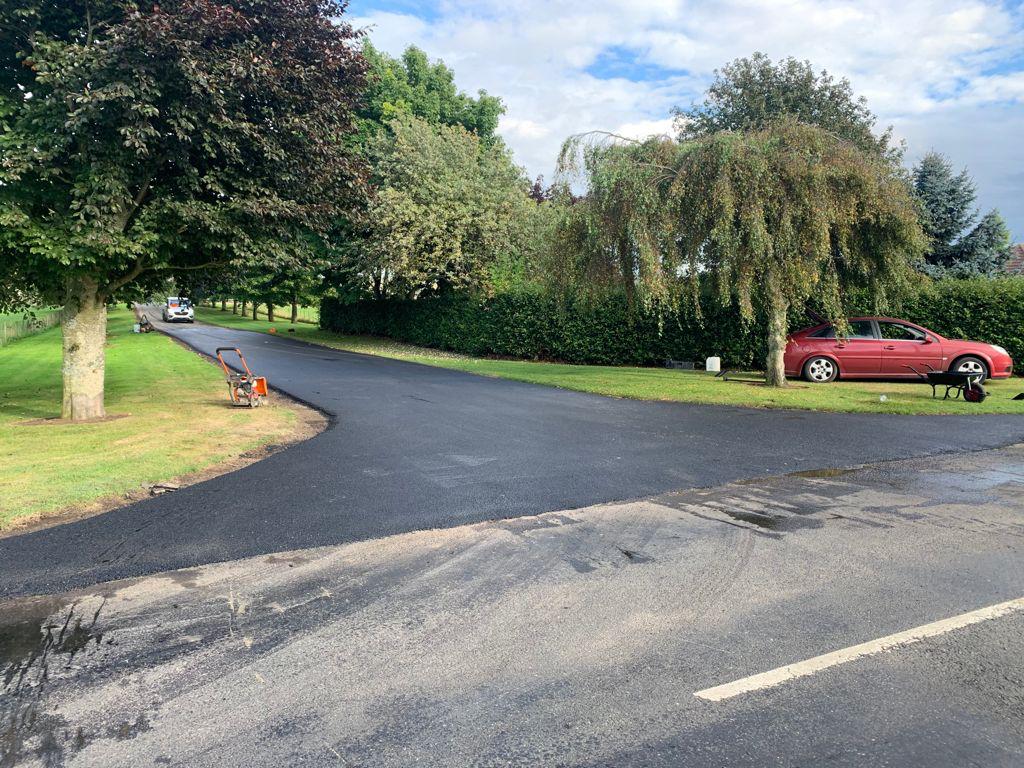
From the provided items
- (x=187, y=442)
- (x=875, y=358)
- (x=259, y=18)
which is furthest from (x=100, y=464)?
(x=875, y=358)

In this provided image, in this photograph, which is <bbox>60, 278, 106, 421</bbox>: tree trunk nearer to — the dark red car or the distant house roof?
the dark red car

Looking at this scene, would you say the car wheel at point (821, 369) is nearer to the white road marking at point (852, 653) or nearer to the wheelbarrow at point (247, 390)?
the wheelbarrow at point (247, 390)

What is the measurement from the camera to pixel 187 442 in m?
9.26

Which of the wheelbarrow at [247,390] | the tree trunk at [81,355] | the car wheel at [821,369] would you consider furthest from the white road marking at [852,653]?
the car wheel at [821,369]

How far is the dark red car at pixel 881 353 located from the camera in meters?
16.0

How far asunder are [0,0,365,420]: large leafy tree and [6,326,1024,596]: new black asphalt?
3.14 m

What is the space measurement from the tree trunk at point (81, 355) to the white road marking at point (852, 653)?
11.6m

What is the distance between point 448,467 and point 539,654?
4.58m

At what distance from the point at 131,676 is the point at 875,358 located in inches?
672

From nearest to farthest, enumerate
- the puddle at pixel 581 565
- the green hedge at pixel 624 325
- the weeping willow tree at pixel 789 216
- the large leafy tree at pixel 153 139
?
the puddle at pixel 581 565
the large leafy tree at pixel 153 139
the weeping willow tree at pixel 789 216
the green hedge at pixel 624 325

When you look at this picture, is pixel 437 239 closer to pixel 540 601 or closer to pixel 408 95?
pixel 408 95

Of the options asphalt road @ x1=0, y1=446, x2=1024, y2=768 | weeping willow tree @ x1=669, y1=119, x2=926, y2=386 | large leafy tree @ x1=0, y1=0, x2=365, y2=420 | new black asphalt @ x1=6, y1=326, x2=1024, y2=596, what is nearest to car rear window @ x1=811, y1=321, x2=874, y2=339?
weeping willow tree @ x1=669, y1=119, x2=926, y2=386

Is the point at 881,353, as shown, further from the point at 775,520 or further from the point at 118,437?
the point at 118,437

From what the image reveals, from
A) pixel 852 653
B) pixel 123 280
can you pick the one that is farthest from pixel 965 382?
pixel 123 280
